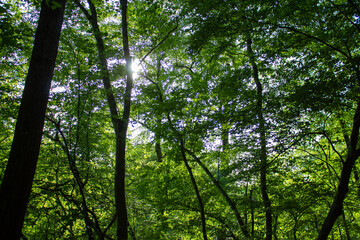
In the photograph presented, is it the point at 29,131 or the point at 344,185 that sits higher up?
the point at 29,131

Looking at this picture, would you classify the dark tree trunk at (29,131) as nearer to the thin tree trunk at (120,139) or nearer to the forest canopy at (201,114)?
the forest canopy at (201,114)

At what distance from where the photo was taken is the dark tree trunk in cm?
189

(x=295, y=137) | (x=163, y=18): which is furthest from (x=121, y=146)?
(x=163, y=18)

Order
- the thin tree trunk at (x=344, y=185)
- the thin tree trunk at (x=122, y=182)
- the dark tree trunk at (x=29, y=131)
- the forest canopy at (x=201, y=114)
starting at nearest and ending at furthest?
1. the dark tree trunk at (x=29, y=131)
2. the forest canopy at (x=201, y=114)
3. the thin tree trunk at (x=344, y=185)
4. the thin tree trunk at (x=122, y=182)

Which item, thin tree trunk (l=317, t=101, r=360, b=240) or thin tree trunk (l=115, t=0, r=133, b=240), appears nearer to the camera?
thin tree trunk (l=317, t=101, r=360, b=240)

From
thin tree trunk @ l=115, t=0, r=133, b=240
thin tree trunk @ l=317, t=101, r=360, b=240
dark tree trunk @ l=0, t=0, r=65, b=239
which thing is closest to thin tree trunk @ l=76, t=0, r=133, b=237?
thin tree trunk @ l=115, t=0, r=133, b=240

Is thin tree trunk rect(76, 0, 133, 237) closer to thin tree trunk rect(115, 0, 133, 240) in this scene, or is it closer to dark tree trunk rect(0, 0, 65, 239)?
thin tree trunk rect(115, 0, 133, 240)

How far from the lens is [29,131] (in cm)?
211

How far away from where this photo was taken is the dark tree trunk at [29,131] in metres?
1.89

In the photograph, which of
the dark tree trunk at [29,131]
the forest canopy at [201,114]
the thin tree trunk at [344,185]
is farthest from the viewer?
the thin tree trunk at [344,185]

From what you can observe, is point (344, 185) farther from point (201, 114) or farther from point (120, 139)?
point (120, 139)

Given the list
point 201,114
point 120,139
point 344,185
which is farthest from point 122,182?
point 344,185

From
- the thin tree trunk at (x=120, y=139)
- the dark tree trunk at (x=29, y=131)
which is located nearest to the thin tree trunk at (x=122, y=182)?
the thin tree trunk at (x=120, y=139)

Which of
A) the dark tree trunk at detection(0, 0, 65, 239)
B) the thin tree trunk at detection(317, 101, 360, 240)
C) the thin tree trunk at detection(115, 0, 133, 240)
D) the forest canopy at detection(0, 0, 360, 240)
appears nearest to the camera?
the dark tree trunk at detection(0, 0, 65, 239)
